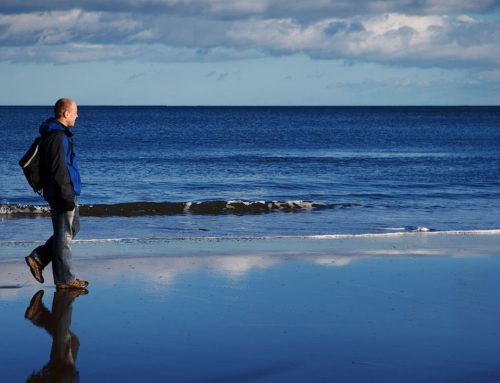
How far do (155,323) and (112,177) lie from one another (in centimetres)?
2333

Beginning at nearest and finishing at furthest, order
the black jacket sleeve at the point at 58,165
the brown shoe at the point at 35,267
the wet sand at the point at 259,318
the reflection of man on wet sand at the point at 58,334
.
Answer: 1. the reflection of man on wet sand at the point at 58,334
2. the wet sand at the point at 259,318
3. the black jacket sleeve at the point at 58,165
4. the brown shoe at the point at 35,267

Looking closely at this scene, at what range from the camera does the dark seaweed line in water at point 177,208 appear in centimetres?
1847

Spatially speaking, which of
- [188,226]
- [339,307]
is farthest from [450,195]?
[339,307]

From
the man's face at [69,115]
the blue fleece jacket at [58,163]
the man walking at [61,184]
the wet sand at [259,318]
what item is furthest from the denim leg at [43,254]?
the man's face at [69,115]

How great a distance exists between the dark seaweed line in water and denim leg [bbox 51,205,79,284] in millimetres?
9813

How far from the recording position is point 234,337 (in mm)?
6500

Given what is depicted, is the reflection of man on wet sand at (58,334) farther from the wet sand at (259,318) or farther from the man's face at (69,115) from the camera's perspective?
the man's face at (69,115)

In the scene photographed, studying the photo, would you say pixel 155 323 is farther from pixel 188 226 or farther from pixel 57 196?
pixel 188 226

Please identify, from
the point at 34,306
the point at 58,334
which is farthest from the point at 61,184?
the point at 58,334

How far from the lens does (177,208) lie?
19.5 meters

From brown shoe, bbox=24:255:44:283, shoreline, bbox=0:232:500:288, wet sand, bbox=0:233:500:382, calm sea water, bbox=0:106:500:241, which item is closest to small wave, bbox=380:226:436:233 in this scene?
calm sea water, bbox=0:106:500:241

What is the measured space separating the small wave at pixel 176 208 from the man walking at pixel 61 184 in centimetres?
995

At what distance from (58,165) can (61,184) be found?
174 mm

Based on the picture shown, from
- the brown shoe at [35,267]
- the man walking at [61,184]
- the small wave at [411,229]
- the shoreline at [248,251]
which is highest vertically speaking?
the man walking at [61,184]
